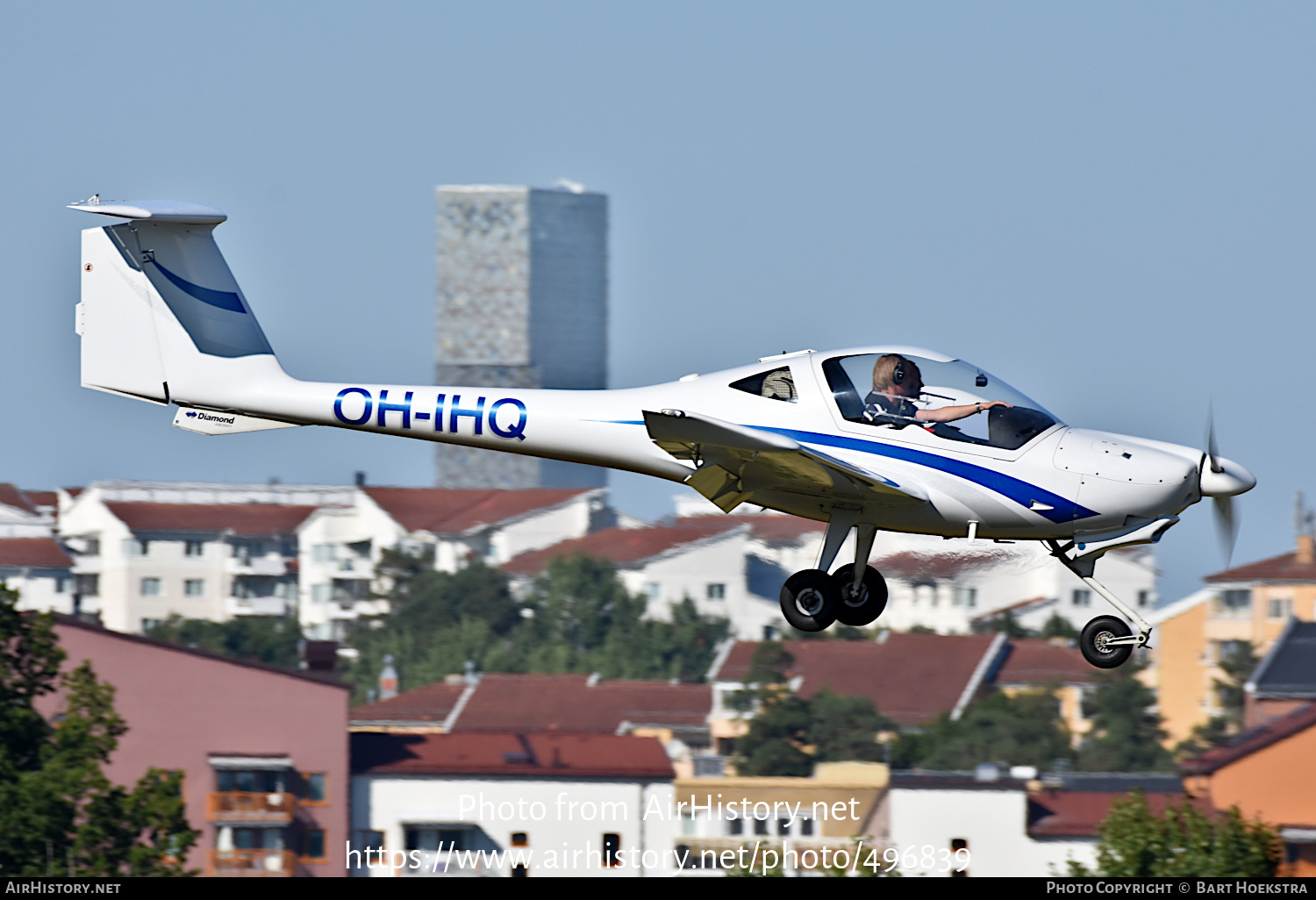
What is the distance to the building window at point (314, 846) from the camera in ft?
149

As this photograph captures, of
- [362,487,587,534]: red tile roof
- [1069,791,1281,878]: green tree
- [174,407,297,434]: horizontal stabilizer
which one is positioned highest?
[362,487,587,534]: red tile roof

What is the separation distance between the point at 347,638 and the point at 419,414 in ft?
251

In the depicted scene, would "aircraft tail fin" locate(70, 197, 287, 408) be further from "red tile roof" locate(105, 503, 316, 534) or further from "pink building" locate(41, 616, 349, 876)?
"red tile roof" locate(105, 503, 316, 534)

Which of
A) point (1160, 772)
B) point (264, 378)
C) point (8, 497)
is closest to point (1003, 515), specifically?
point (264, 378)

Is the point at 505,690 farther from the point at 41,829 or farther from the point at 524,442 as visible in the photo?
the point at 524,442

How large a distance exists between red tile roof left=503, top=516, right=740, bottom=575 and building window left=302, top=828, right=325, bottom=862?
44065mm

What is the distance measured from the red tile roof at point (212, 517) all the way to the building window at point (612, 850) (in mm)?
44826

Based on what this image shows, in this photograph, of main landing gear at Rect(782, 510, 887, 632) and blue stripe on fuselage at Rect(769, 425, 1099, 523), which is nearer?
blue stripe on fuselage at Rect(769, 425, 1099, 523)

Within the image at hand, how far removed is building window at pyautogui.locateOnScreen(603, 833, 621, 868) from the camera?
152 ft

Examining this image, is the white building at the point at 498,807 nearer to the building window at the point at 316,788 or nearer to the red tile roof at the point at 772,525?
the building window at the point at 316,788

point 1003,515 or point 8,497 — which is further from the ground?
point 8,497

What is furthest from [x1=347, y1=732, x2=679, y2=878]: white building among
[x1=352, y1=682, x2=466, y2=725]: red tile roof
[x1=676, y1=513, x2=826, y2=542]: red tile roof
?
[x1=676, y1=513, x2=826, y2=542]: red tile roof

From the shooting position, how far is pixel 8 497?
79438 millimetres

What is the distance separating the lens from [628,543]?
94688mm
